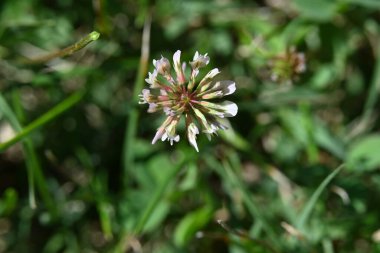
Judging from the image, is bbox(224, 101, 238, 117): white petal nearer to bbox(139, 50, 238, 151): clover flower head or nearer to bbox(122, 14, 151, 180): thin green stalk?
bbox(139, 50, 238, 151): clover flower head

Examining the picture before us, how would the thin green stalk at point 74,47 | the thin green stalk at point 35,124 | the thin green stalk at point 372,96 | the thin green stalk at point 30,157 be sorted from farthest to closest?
the thin green stalk at point 372,96 → the thin green stalk at point 30,157 → the thin green stalk at point 35,124 → the thin green stalk at point 74,47

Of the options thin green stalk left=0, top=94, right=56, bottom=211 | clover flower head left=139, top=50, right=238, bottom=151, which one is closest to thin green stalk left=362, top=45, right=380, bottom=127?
clover flower head left=139, top=50, right=238, bottom=151

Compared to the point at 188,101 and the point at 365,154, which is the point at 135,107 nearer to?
the point at 188,101

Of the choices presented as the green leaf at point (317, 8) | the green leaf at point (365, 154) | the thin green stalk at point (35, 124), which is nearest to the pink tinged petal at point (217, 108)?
the thin green stalk at point (35, 124)

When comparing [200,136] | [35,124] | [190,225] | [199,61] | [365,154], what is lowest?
[365,154]

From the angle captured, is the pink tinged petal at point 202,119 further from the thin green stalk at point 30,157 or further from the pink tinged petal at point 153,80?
the thin green stalk at point 30,157

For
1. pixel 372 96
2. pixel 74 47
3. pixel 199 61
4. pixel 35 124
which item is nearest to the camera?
pixel 199 61

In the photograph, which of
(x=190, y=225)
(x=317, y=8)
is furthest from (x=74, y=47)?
(x=317, y=8)
